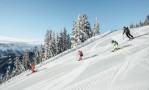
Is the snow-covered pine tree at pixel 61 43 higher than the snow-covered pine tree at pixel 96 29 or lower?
lower

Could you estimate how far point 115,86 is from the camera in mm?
13172

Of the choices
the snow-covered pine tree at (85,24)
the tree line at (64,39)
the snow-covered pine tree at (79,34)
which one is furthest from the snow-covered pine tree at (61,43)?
the snow-covered pine tree at (85,24)

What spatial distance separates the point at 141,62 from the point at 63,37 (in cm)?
7570

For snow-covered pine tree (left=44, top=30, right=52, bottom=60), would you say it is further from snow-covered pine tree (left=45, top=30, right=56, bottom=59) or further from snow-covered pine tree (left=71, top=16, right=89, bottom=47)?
snow-covered pine tree (left=71, top=16, right=89, bottom=47)

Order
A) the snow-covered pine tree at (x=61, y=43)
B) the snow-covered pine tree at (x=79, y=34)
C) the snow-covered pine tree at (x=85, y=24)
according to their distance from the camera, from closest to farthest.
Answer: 1. the snow-covered pine tree at (x=79, y=34)
2. the snow-covered pine tree at (x=85, y=24)
3. the snow-covered pine tree at (x=61, y=43)

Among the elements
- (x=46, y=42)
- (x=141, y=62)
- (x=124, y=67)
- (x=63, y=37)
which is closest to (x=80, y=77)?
(x=124, y=67)

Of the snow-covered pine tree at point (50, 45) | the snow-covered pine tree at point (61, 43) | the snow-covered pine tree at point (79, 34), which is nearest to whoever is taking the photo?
the snow-covered pine tree at point (79, 34)

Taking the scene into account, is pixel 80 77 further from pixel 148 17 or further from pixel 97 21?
pixel 148 17

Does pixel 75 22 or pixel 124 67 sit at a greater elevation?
pixel 75 22

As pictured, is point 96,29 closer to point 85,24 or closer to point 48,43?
point 85,24

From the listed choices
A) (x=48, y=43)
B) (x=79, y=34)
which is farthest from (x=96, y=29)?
(x=48, y=43)

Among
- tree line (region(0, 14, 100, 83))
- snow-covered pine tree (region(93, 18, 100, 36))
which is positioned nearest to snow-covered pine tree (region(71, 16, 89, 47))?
tree line (region(0, 14, 100, 83))

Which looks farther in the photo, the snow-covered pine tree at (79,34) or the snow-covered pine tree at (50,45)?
the snow-covered pine tree at (50,45)

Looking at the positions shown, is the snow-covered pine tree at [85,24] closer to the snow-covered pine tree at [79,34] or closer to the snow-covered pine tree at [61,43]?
the snow-covered pine tree at [79,34]
